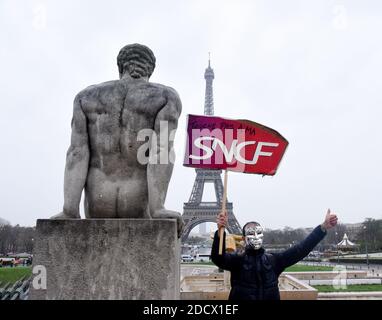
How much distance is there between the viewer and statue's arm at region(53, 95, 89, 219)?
3.30 meters

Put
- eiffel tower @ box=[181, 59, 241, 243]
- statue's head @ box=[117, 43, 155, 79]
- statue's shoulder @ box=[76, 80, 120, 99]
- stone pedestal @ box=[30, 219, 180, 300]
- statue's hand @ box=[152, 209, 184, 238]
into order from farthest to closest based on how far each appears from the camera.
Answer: eiffel tower @ box=[181, 59, 241, 243] → statue's head @ box=[117, 43, 155, 79] → statue's shoulder @ box=[76, 80, 120, 99] → statue's hand @ box=[152, 209, 184, 238] → stone pedestal @ box=[30, 219, 180, 300]

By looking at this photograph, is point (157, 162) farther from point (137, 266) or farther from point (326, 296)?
point (326, 296)

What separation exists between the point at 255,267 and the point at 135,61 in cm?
225

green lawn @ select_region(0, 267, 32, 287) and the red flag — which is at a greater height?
the red flag

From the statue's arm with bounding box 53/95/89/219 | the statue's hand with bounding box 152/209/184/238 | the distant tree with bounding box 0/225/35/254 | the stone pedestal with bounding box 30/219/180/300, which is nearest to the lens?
the stone pedestal with bounding box 30/219/180/300

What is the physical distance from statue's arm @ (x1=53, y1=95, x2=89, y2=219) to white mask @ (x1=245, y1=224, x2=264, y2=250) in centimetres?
157

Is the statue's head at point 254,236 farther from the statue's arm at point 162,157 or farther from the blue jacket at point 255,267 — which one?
the statue's arm at point 162,157

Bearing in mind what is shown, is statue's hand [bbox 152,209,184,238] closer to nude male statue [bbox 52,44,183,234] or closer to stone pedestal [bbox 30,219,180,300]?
nude male statue [bbox 52,44,183,234]

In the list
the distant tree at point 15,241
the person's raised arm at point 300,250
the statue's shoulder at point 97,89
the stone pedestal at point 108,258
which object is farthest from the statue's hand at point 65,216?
the distant tree at point 15,241

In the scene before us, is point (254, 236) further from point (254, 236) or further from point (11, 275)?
point (11, 275)

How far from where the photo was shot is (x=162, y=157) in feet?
11.0

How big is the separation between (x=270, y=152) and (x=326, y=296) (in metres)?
13.7

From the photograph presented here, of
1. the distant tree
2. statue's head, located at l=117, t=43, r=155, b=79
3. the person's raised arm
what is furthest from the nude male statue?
the distant tree

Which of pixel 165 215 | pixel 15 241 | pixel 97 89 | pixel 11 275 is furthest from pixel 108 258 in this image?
pixel 15 241
